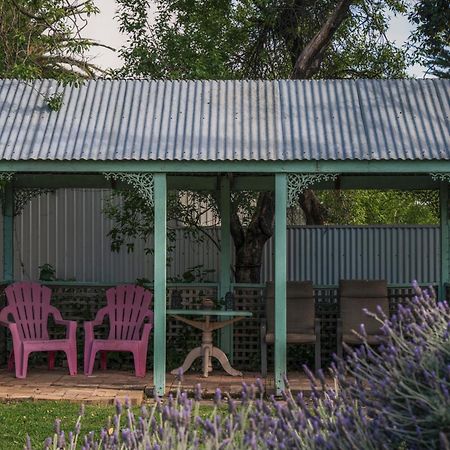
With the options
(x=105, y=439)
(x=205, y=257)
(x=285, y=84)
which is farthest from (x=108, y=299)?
(x=105, y=439)

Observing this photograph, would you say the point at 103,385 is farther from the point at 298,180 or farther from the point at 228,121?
the point at 228,121

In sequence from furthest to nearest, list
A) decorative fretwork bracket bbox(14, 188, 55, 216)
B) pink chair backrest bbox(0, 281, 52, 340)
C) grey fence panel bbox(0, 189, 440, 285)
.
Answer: grey fence panel bbox(0, 189, 440, 285) → decorative fretwork bracket bbox(14, 188, 55, 216) → pink chair backrest bbox(0, 281, 52, 340)

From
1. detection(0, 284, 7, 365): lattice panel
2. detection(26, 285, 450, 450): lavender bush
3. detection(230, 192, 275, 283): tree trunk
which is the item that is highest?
detection(230, 192, 275, 283): tree trunk

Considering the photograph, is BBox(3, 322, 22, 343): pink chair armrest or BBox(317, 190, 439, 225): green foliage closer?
BBox(3, 322, 22, 343): pink chair armrest

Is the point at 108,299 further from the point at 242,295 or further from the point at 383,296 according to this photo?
the point at 383,296

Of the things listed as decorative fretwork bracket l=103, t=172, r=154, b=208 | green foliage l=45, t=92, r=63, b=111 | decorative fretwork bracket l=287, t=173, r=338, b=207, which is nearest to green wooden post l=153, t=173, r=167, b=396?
decorative fretwork bracket l=103, t=172, r=154, b=208

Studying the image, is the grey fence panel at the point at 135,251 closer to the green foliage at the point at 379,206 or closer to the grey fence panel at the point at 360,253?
the grey fence panel at the point at 360,253

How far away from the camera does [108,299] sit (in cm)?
1025

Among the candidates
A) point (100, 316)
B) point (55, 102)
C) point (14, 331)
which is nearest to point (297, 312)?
point (100, 316)

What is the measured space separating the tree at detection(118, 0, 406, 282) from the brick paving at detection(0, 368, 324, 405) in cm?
407

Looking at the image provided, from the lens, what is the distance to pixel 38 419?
746 cm

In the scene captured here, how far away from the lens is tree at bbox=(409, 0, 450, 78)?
14.8 metres

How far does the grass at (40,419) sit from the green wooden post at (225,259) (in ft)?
7.62

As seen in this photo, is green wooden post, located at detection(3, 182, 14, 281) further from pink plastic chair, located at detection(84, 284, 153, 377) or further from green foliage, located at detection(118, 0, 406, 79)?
green foliage, located at detection(118, 0, 406, 79)
